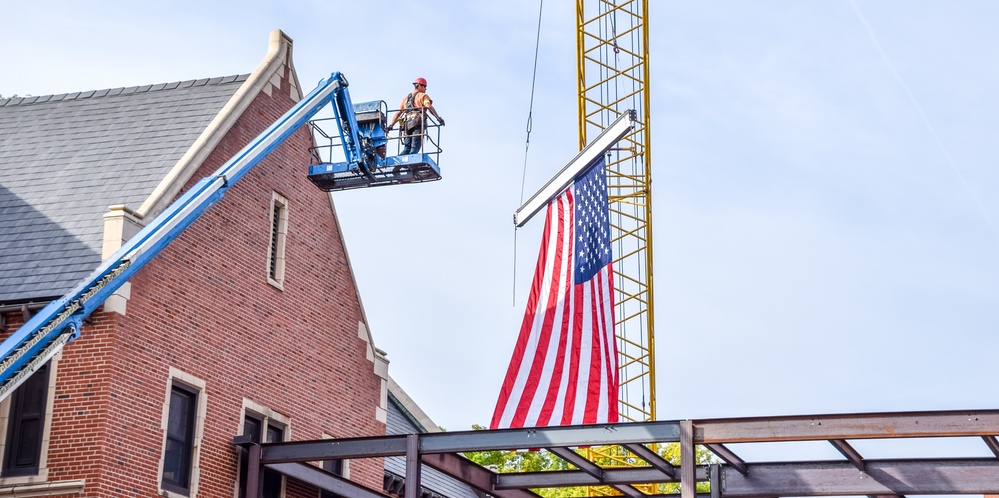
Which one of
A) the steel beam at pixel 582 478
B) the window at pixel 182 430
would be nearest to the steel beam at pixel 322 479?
the window at pixel 182 430

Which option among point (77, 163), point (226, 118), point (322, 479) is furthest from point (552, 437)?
point (77, 163)

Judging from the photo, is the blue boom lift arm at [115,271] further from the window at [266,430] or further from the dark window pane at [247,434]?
the dark window pane at [247,434]

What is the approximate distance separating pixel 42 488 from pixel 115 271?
3.97 metres

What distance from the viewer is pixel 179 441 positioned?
2802cm

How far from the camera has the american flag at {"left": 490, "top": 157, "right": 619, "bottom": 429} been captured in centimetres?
2655

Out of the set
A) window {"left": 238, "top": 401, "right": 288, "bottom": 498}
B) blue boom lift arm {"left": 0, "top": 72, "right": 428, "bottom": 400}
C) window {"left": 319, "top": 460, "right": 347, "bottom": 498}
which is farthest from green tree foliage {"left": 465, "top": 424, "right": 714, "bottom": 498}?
blue boom lift arm {"left": 0, "top": 72, "right": 428, "bottom": 400}

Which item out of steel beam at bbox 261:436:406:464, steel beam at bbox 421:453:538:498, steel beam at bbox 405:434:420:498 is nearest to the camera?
steel beam at bbox 405:434:420:498

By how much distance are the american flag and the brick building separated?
601 centimetres

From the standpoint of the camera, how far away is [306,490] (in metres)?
31.5

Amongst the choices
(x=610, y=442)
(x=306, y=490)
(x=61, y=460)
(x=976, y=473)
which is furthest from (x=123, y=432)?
(x=976, y=473)

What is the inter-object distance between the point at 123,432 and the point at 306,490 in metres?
6.17

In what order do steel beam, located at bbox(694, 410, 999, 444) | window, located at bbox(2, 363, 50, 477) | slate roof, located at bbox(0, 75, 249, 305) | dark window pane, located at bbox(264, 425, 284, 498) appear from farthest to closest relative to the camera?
dark window pane, located at bbox(264, 425, 284, 498) → slate roof, located at bbox(0, 75, 249, 305) → window, located at bbox(2, 363, 50, 477) → steel beam, located at bbox(694, 410, 999, 444)

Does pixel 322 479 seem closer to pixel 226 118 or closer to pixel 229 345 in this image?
pixel 229 345

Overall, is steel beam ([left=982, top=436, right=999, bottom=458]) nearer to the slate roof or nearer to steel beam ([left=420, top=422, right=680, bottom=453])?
steel beam ([left=420, top=422, right=680, bottom=453])
